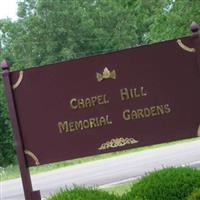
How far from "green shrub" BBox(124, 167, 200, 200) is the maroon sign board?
0.49 metres

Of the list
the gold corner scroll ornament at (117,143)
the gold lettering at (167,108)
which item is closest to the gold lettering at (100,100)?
the gold corner scroll ornament at (117,143)

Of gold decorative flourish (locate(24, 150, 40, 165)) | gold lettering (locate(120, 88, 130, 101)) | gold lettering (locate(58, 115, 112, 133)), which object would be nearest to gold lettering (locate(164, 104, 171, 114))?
gold lettering (locate(120, 88, 130, 101))

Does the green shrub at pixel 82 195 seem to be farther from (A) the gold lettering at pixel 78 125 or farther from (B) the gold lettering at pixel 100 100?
(B) the gold lettering at pixel 100 100

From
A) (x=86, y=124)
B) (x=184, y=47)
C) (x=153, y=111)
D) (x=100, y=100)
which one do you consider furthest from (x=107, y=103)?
(x=184, y=47)

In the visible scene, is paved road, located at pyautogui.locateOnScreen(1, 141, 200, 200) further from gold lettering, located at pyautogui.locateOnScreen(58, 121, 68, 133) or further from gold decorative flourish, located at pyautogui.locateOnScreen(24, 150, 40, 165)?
gold lettering, located at pyautogui.locateOnScreen(58, 121, 68, 133)

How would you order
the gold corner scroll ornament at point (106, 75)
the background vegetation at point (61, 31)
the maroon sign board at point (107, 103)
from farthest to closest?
the background vegetation at point (61, 31), the gold corner scroll ornament at point (106, 75), the maroon sign board at point (107, 103)

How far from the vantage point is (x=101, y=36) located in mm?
57562

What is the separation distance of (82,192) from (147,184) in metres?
0.83

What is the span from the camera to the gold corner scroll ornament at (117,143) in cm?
661

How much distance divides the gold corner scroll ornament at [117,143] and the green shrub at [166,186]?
478 millimetres

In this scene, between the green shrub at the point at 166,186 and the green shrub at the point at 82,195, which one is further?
the green shrub at the point at 166,186

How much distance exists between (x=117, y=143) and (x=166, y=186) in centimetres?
67

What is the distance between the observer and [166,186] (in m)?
6.86

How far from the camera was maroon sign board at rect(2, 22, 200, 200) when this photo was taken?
652cm
